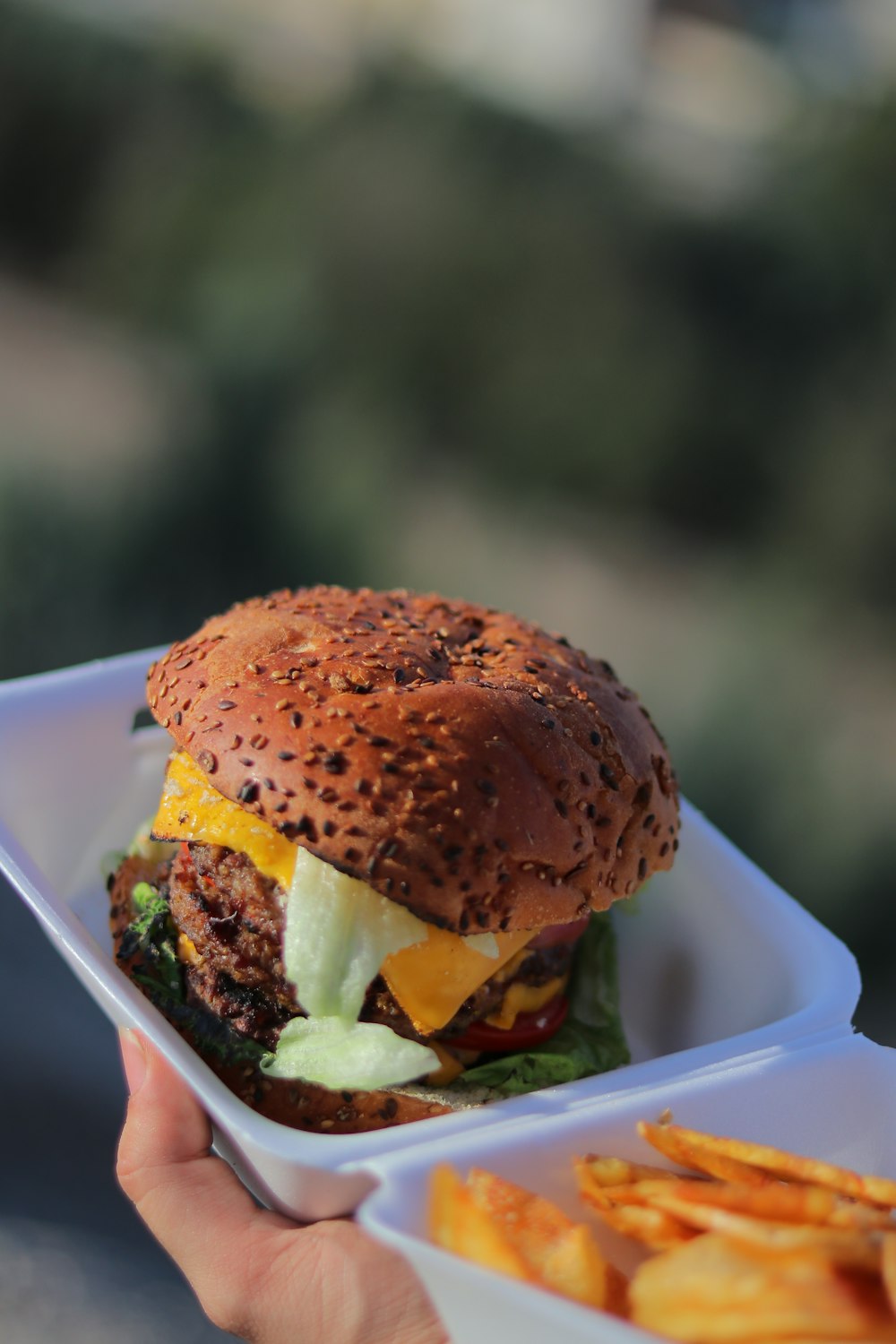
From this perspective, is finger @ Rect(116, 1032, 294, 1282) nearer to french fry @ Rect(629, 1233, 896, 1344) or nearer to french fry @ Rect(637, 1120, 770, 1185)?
french fry @ Rect(637, 1120, 770, 1185)

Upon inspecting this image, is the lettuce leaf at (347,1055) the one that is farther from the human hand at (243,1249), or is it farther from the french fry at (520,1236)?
the french fry at (520,1236)

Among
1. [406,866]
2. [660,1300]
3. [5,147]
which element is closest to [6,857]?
[406,866]

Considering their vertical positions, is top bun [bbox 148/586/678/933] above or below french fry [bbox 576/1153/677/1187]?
above

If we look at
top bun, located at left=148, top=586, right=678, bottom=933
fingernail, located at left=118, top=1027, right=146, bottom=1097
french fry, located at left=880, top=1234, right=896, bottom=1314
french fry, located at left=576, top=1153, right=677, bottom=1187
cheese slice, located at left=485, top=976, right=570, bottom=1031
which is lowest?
fingernail, located at left=118, top=1027, right=146, bottom=1097

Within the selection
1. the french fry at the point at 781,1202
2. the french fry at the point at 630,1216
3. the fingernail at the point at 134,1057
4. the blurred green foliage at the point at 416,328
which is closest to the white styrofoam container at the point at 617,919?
the fingernail at the point at 134,1057

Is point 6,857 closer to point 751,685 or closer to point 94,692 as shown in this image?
point 94,692

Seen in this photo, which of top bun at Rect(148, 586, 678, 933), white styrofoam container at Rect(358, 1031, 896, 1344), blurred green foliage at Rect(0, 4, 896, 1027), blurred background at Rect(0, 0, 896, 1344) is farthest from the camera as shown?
blurred green foliage at Rect(0, 4, 896, 1027)

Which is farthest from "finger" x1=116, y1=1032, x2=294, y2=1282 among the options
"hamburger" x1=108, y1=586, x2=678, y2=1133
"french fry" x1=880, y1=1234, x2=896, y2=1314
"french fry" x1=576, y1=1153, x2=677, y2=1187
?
"french fry" x1=880, y1=1234, x2=896, y2=1314

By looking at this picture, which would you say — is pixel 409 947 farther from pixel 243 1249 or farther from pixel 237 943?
pixel 243 1249
